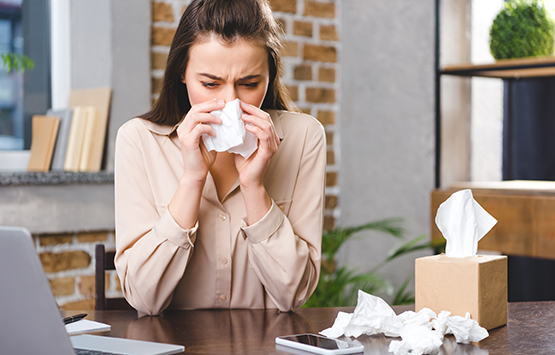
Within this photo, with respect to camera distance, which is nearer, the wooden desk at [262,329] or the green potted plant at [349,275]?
the wooden desk at [262,329]

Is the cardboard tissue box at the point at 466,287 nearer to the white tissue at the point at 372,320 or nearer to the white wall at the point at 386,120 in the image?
the white tissue at the point at 372,320

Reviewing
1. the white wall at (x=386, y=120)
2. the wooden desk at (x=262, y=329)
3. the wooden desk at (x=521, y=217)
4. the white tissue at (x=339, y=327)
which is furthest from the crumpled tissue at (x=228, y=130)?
the white wall at (x=386, y=120)

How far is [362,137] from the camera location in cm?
288

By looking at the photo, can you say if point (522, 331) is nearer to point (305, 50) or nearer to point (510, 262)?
point (510, 262)

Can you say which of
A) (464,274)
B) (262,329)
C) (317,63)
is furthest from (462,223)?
(317,63)

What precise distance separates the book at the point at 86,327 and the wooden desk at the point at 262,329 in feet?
0.06

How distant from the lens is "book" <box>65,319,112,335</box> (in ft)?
3.36

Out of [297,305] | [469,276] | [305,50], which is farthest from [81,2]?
[469,276]

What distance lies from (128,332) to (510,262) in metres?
1.90

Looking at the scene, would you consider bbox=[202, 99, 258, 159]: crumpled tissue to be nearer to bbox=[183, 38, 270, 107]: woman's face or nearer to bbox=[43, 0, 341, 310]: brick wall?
bbox=[183, 38, 270, 107]: woman's face

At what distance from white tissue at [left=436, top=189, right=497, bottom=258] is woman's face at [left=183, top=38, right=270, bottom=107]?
474 mm

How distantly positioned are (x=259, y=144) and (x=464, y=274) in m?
0.50

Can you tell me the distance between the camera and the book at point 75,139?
2.25 m

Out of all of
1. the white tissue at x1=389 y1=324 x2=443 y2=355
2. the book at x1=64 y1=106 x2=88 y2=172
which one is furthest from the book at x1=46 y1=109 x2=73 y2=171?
the white tissue at x1=389 y1=324 x2=443 y2=355
